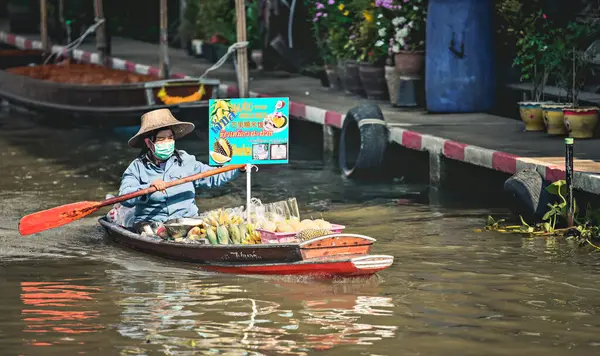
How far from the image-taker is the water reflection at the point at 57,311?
9.35m

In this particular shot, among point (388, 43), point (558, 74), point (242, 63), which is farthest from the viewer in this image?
point (242, 63)

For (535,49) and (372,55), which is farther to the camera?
(372,55)

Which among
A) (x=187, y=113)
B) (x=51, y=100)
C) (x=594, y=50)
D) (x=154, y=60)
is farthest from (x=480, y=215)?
(x=154, y=60)

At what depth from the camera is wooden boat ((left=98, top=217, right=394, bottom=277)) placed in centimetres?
1062

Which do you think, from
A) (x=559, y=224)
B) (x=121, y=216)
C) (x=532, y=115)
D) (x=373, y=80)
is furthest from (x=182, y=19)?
(x=559, y=224)

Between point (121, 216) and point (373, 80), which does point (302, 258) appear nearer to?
point (121, 216)

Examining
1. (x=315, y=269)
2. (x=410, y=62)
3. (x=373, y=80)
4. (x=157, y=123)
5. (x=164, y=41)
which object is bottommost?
(x=315, y=269)

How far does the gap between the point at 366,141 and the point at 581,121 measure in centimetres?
269

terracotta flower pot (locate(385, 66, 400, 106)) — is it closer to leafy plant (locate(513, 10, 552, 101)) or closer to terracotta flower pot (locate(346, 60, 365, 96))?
terracotta flower pot (locate(346, 60, 365, 96))

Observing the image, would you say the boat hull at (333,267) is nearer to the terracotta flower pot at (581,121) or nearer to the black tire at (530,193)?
the black tire at (530,193)

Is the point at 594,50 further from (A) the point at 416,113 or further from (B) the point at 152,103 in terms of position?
(B) the point at 152,103

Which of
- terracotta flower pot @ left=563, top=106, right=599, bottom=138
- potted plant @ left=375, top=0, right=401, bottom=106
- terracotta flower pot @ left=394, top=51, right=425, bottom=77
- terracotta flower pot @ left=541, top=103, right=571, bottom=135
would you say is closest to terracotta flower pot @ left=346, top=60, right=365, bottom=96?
potted plant @ left=375, top=0, right=401, bottom=106

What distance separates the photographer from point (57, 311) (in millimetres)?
10055

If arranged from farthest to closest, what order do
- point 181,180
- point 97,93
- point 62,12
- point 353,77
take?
point 62,12 → point 97,93 → point 353,77 → point 181,180
